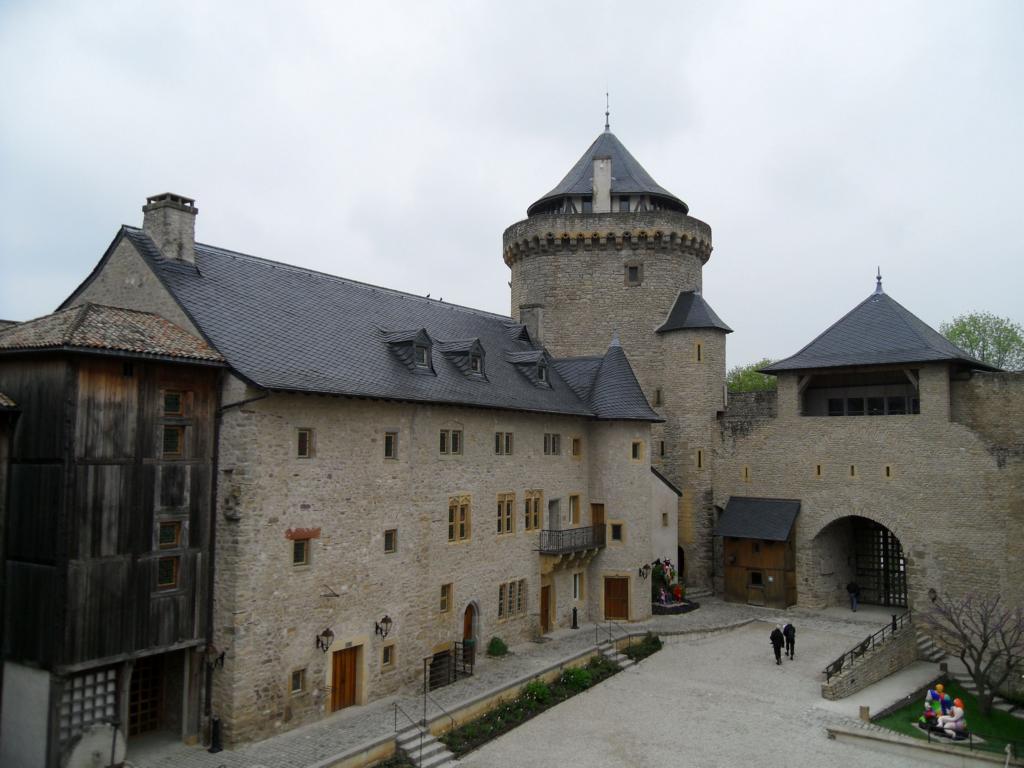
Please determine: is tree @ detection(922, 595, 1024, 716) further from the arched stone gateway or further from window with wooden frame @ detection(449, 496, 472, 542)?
window with wooden frame @ detection(449, 496, 472, 542)

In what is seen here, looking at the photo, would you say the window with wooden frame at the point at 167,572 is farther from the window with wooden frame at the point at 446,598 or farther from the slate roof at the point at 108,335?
the window with wooden frame at the point at 446,598

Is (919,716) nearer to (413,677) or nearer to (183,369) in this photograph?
(413,677)

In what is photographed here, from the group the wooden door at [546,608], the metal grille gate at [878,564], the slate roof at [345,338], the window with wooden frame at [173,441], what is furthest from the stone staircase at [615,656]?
the window with wooden frame at [173,441]

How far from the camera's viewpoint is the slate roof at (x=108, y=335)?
16.2 m

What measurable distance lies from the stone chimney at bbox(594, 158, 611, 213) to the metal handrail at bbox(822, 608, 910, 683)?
70.5 ft

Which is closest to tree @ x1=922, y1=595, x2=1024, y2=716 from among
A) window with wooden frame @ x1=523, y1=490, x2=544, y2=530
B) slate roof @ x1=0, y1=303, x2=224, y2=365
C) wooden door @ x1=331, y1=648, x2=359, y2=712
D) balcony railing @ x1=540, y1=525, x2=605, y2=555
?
balcony railing @ x1=540, y1=525, x2=605, y2=555

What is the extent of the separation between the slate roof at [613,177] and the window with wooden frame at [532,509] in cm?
1679

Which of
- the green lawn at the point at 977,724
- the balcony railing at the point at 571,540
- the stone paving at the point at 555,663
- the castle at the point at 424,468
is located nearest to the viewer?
the castle at the point at 424,468

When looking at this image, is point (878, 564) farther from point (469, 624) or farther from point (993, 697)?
point (469, 624)

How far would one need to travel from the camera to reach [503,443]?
88.7ft

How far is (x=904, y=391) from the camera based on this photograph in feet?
108

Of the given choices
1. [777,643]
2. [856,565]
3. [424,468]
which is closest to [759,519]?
[856,565]

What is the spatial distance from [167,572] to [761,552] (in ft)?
79.8

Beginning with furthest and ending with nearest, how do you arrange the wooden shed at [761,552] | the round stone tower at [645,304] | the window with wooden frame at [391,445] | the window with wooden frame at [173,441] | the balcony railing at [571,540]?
1. the round stone tower at [645,304]
2. the wooden shed at [761,552]
3. the balcony railing at [571,540]
4. the window with wooden frame at [391,445]
5. the window with wooden frame at [173,441]
